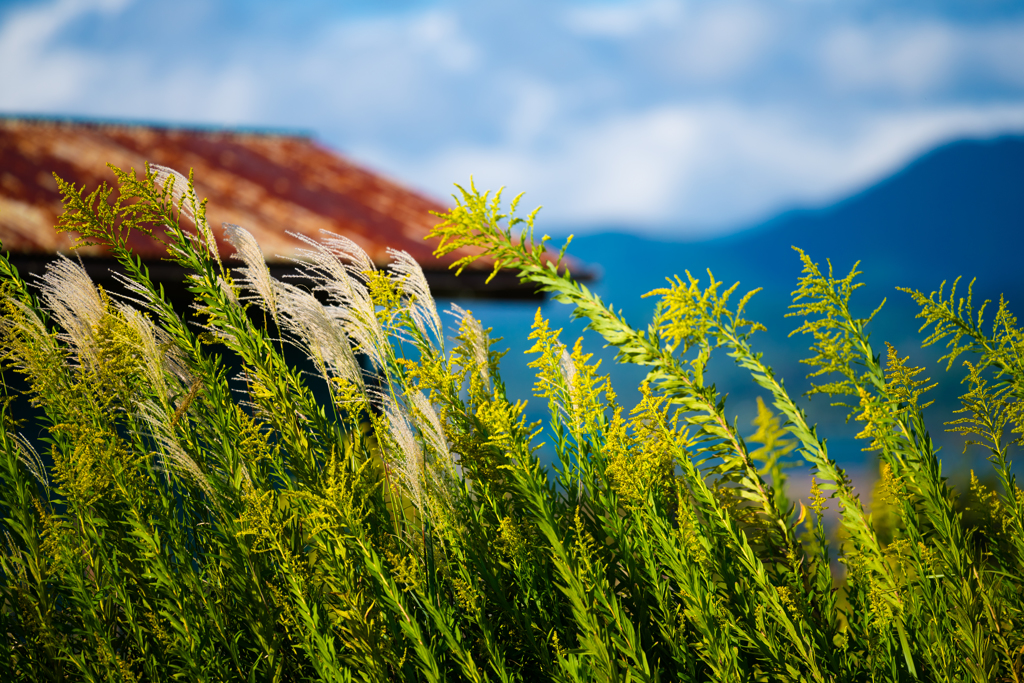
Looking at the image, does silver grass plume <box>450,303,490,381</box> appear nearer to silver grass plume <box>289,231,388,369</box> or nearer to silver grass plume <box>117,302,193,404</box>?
silver grass plume <box>289,231,388,369</box>

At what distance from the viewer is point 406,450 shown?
1744mm

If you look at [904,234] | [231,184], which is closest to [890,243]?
[904,234]

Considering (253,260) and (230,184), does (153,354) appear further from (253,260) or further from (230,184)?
(230,184)

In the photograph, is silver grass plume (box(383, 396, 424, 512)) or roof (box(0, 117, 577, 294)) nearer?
silver grass plume (box(383, 396, 424, 512))

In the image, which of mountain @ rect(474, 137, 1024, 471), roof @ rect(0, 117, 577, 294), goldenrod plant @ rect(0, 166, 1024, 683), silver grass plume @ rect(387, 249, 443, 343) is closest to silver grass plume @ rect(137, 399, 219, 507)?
goldenrod plant @ rect(0, 166, 1024, 683)

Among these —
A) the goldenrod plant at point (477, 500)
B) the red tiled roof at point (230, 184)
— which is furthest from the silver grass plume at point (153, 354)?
the red tiled roof at point (230, 184)

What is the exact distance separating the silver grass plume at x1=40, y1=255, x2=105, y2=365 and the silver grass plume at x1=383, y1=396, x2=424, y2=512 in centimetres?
95

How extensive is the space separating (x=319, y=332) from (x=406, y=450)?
1.49 ft

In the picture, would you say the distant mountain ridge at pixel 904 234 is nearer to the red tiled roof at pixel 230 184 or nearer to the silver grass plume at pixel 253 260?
the red tiled roof at pixel 230 184

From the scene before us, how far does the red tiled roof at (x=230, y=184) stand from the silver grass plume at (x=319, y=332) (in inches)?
127

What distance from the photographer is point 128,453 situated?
6.14 ft

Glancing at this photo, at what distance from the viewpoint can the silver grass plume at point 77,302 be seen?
191 cm

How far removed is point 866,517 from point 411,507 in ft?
4.50

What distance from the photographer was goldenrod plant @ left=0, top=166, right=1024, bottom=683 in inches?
63.1
